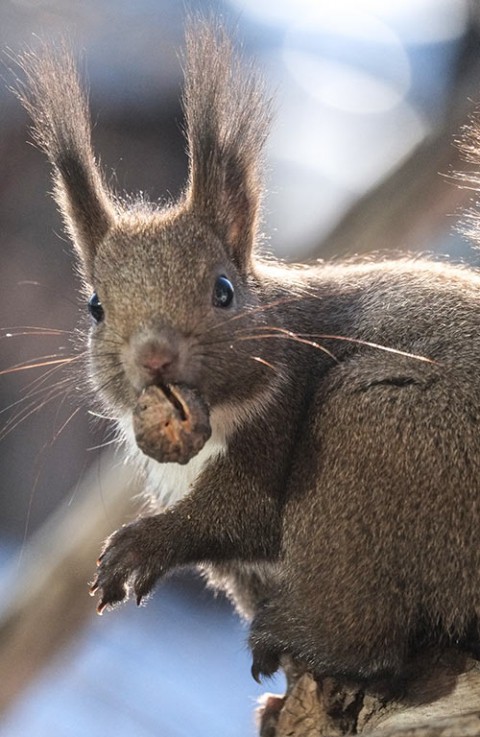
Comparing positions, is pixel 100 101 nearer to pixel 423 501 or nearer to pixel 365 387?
pixel 365 387

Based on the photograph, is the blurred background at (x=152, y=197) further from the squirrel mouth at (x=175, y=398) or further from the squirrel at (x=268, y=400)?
the squirrel mouth at (x=175, y=398)

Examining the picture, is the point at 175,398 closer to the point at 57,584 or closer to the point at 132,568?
the point at 132,568

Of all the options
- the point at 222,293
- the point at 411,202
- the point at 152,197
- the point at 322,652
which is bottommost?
the point at 322,652

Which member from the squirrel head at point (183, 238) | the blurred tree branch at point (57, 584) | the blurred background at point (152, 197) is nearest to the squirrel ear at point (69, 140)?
the squirrel head at point (183, 238)

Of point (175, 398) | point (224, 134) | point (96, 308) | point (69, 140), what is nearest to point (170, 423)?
point (175, 398)

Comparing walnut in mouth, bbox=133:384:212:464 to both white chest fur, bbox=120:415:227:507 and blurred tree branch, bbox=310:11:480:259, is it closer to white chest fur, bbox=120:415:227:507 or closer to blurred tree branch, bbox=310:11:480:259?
white chest fur, bbox=120:415:227:507

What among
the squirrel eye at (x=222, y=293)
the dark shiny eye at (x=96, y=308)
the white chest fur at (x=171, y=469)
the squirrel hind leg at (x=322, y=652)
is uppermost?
the dark shiny eye at (x=96, y=308)

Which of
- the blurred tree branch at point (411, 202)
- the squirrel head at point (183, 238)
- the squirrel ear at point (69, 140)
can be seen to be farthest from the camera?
the blurred tree branch at point (411, 202)
